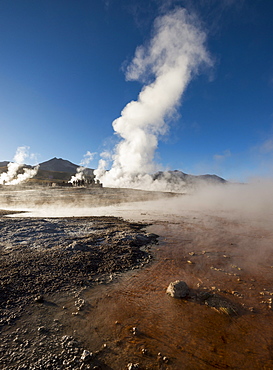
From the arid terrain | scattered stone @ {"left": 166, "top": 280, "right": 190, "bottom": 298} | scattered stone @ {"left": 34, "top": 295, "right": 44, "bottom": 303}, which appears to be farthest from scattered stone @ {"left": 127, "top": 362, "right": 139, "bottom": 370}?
scattered stone @ {"left": 34, "top": 295, "right": 44, "bottom": 303}

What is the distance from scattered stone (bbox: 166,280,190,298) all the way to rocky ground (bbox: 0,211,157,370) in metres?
2.04

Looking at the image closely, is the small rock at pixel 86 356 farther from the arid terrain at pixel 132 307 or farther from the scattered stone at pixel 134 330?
the scattered stone at pixel 134 330

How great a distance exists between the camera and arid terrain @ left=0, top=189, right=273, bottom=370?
3.44m

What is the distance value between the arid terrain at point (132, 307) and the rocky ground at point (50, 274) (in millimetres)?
21

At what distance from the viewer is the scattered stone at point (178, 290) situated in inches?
210

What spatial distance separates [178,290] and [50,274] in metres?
4.28

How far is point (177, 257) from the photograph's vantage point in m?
8.25

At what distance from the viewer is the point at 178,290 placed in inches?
212

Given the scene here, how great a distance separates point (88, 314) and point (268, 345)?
3.97 m

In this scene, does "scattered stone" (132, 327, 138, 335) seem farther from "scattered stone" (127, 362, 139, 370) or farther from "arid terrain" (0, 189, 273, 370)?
"scattered stone" (127, 362, 139, 370)

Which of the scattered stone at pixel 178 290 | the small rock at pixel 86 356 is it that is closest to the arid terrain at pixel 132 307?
the small rock at pixel 86 356

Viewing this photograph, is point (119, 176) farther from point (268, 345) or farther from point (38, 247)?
point (268, 345)

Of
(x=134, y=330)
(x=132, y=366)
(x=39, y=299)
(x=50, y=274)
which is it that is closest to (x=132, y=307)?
(x=134, y=330)

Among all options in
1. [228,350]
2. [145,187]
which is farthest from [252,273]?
[145,187]
